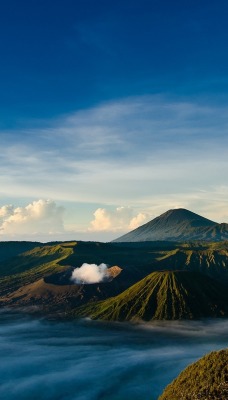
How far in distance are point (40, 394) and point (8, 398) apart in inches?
431

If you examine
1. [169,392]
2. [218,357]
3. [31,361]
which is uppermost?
[218,357]

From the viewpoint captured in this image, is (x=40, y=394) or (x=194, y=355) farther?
(x=194, y=355)

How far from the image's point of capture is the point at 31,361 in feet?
625

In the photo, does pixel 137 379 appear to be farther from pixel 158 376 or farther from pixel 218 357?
pixel 218 357

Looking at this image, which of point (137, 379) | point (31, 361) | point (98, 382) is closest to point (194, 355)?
point (137, 379)

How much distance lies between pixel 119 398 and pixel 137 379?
20875mm

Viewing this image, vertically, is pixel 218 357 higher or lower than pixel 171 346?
higher

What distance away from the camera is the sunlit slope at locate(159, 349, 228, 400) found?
83.6 metres

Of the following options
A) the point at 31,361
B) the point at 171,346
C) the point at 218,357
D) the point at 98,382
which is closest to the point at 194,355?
the point at 171,346

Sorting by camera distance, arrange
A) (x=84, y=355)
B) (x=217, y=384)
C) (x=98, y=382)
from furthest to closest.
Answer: (x=84, y=355), (x=98, y=382), (x=217, y=384)

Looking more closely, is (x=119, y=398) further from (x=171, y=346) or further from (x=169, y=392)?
(x=171, y=346)

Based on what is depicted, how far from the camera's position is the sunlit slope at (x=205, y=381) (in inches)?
3292

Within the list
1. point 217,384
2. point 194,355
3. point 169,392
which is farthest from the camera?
point 194,355

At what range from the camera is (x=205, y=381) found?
291 ft
